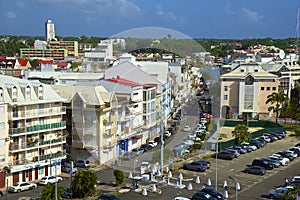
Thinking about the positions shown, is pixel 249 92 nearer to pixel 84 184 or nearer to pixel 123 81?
pixel 84 184

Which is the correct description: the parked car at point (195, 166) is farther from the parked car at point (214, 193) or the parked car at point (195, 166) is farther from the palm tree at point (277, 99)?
the palm tree at point (277, 99)

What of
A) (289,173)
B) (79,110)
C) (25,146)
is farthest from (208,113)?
(289,173)

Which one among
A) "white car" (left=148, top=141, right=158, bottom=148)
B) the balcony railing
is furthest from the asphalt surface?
"white car" (left=148, top=141, right=158, bottom=148)

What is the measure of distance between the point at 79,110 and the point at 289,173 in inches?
258

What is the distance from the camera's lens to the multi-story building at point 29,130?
7.82 meters

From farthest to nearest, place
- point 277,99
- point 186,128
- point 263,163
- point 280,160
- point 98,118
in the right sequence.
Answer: point 277,99
point 280,160
point 263,163
point 186,128
point 98,118

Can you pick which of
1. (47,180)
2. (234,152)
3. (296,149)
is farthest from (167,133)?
(296,149)

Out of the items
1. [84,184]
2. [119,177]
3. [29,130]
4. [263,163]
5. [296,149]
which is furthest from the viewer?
[296,149]

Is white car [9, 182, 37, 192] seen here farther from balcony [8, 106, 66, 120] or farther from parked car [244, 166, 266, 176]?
parked car [244, 166, 266, 176]

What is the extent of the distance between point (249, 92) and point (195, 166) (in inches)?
289

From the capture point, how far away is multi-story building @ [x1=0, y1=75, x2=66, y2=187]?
782 cm

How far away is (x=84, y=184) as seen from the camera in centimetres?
699

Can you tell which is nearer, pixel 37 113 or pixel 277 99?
pixel 37 113

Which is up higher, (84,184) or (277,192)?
(84,184)
